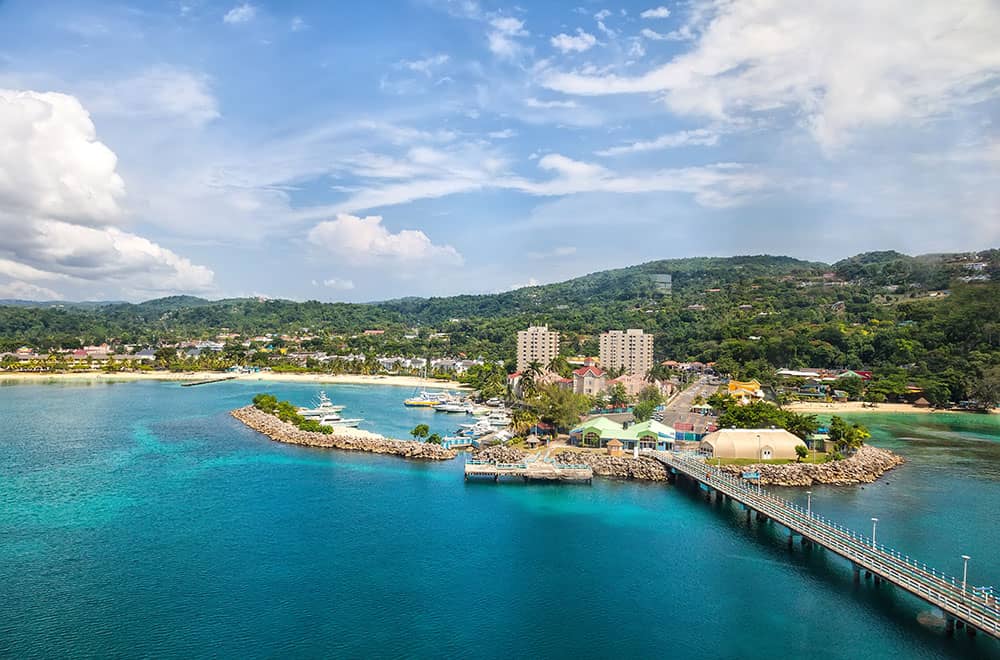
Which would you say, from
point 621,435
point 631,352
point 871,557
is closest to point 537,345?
point 631,352

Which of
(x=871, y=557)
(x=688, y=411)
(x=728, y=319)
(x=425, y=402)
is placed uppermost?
Result: (x=728, y=319)

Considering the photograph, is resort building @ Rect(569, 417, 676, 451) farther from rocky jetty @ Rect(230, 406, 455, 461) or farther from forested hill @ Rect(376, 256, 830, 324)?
forested hill @ Rect(376, 256, 830, 324)

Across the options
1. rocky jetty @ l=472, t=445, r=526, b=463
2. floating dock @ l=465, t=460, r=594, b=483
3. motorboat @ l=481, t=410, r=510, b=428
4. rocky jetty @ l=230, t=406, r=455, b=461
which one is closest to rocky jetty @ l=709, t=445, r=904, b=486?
floating dock @ l=465, t=460, r=594, b=483

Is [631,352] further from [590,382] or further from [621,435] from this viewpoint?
[621,435]

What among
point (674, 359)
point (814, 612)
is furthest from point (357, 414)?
point (674, 359)

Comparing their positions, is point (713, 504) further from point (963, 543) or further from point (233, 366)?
point (233, 366)

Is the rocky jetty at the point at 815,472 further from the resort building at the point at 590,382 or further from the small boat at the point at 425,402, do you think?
the small boat at the point at 425,402

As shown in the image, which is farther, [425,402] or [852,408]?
[425,402]
